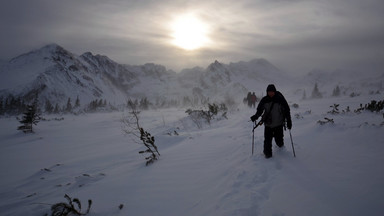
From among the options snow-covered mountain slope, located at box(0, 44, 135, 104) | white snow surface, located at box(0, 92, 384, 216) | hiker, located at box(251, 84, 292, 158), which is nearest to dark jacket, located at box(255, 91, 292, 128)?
hiker, located at box(251, 84, 292, 158)

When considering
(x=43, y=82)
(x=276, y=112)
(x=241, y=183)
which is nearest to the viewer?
(x=241, y=183)

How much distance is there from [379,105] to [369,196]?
7.12 metres

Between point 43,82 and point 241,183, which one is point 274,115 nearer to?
point 241,183

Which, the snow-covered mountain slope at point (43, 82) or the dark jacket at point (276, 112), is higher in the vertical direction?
the snow-covered mountain slope at point (43, 82)

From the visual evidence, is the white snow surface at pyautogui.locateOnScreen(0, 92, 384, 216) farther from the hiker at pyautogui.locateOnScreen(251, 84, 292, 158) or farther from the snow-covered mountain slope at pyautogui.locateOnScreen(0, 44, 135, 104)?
the snow-covered mountain slope at pyautogui.locateOnScreen(0, 44, 135, 104)

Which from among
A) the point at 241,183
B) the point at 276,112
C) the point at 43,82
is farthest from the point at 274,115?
the point at 43,82

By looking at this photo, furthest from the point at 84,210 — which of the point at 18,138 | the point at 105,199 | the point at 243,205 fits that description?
the point at 18,138

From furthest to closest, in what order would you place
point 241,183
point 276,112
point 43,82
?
point 43,82
point 276,112
point 241,183

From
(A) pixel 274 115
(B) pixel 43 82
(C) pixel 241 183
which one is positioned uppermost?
(B) pixel 43 82

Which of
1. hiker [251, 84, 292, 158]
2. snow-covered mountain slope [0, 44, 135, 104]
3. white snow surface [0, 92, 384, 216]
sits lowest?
white snow surface [0, 92, 384, 216]

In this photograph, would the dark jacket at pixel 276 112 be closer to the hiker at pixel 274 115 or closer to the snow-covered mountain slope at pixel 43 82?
the hiker at pixel 274 115

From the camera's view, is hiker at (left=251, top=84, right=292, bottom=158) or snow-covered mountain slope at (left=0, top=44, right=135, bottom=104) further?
snow-covered mountain slope at (left=0, top=44, right=135, bottom=104)

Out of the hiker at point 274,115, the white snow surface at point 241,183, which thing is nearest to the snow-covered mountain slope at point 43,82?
the white snow surface at point 241,183

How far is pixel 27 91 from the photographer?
131 metres
